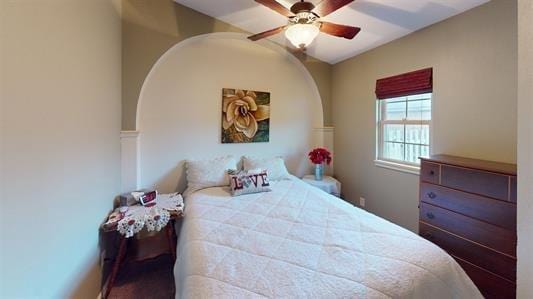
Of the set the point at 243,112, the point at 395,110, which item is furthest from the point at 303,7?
the point at 395,110

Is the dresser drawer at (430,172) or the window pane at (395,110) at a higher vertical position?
the window pane at (395,110)

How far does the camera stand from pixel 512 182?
1497 mm

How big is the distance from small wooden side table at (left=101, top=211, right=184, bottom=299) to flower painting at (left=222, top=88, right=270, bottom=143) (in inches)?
48.5

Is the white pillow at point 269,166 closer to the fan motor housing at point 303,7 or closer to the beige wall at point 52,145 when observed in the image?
the beige wall at point 52,145

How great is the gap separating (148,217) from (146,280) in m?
0.62

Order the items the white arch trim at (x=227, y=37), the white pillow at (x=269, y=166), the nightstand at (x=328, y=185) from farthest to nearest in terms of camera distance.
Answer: the nightstand at (x=328, y=185) < the white pillow at (x=269, y=166) < the white arch trim at (x=227, y=37)

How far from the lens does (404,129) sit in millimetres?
2791

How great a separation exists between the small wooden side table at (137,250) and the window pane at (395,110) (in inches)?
102

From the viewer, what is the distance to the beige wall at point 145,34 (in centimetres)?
245

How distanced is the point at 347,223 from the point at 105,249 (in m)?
1.98

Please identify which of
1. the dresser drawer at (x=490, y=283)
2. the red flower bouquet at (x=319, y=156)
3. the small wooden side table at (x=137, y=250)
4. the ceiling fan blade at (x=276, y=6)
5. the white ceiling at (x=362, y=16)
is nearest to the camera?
the dresser drawer at (x=490, y=283)

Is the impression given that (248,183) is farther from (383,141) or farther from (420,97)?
(420,97)
